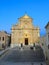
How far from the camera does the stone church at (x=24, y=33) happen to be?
6462 centimetres

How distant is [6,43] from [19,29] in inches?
314

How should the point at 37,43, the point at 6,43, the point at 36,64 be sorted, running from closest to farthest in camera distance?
the point at 36,64 < the point at 37,43 < the point at 6,43

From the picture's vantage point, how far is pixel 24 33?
64.8 meters

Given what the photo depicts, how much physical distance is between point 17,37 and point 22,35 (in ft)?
5.53

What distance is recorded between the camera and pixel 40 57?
3953 centimetres

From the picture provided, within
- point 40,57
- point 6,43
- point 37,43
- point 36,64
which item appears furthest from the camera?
point 6,43

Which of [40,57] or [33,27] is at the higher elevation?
[33,27]

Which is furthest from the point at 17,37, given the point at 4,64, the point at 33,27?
the point at 4,64

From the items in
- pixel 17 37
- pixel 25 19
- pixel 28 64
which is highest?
pixel 25 19

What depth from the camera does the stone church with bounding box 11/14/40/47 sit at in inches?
2544

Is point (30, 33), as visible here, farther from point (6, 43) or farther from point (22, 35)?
point (6, 43)

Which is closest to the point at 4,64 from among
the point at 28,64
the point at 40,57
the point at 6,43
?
the point at 28,64

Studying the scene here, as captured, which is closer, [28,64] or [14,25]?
[28,64]

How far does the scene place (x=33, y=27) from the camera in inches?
2557
